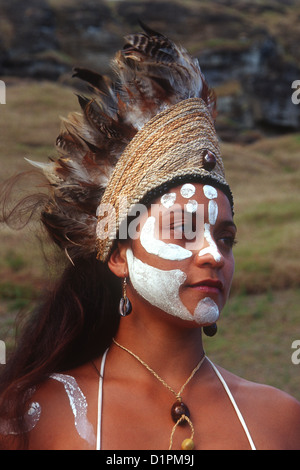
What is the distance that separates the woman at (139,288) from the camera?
2367 millimetres

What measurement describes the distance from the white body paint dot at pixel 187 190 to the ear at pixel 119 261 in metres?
0.35

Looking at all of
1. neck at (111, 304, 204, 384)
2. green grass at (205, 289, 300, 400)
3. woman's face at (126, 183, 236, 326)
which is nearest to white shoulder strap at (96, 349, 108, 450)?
neck at (111, 304, 204, 384)

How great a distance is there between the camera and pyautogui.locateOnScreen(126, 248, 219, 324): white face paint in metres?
2.36

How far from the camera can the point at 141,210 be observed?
249 cm

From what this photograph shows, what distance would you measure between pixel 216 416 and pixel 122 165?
1.15 metres

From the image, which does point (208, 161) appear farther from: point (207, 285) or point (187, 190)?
point (207, 285)

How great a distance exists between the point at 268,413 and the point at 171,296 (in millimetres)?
723

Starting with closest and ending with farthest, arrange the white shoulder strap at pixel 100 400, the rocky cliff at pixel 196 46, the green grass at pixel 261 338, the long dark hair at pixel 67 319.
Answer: the white shoulder strap at pixel 100 400
the long dark hair at pixel 67 319
the green grass at pixel 261 338
the rocky cliff at pixel 196 46

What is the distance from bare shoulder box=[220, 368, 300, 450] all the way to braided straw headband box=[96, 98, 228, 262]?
34.5 inches

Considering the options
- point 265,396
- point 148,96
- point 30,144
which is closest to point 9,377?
point 265,396

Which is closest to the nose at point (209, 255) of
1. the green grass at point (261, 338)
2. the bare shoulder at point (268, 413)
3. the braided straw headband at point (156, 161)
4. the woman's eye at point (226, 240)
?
the woman's eye at point (226, 240)

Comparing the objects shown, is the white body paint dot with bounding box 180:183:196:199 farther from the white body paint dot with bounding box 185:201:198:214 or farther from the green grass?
the green grass

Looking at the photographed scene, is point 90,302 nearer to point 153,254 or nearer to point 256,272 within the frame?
point 153,254

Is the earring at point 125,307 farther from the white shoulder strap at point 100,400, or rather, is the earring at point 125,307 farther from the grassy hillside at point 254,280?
the grassy hillside at point 254,280
